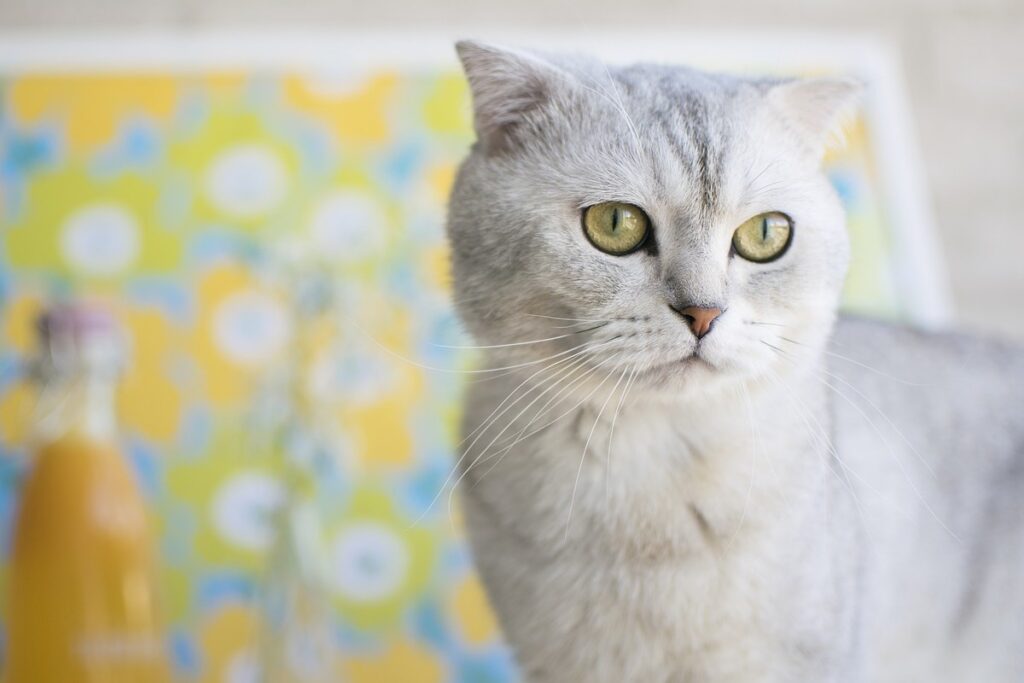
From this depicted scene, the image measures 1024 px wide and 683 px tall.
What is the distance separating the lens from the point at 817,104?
0.83m

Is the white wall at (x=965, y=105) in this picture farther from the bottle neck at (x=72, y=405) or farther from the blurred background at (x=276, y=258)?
the bottle neck at (x=72, y=405)

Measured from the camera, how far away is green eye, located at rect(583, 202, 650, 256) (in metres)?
0.74

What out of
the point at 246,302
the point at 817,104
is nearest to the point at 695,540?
the point at 817,104

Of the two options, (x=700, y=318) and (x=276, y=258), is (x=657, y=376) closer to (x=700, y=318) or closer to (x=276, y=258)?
(x=700, y=318)

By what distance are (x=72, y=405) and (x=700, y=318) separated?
598 mm

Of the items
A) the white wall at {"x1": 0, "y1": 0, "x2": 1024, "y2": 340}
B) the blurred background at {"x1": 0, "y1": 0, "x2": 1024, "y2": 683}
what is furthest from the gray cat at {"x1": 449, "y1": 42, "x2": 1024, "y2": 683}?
the white wall at {"x1": 0, "y1": 0, "x2": 1024, "y2": 340}

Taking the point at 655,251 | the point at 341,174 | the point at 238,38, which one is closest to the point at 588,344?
the point at 655,251

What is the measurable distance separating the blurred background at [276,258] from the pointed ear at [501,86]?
1.01ft

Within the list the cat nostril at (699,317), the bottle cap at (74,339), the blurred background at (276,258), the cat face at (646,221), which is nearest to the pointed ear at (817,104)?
the cat face at (646,221)

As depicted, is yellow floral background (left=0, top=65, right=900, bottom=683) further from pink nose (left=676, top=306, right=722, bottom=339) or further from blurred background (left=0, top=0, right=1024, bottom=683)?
pink nose (left=676, top=306, right=722, bottom=339)

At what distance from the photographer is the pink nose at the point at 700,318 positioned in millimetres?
696

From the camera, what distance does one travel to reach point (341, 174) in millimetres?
1335

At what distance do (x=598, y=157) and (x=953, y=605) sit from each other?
63cm

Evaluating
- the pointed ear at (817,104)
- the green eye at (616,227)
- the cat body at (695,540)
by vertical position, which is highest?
the pointed ear at (817,104)
